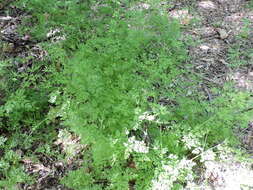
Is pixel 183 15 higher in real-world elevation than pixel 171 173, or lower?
higher

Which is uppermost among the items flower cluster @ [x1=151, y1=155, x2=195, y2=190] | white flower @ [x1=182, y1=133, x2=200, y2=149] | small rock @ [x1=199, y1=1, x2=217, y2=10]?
small rock @ [x1=199, y1=1, x2=217, y2=10]

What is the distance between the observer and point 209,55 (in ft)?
14.5

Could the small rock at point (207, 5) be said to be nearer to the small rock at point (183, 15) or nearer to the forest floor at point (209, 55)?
the forest floor at point (209, 55)

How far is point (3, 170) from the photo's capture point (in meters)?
2.94

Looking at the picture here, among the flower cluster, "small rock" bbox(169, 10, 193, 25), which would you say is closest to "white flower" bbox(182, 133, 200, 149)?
the flower cluster

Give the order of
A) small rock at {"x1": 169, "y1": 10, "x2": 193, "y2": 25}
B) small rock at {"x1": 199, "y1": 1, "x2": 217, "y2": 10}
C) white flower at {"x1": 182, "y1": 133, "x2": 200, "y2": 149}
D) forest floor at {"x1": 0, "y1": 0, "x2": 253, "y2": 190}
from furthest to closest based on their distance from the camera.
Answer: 1. small rock at {"x1": 199, "y1": 1, "x2": 217, "y2": 10}
2. small rock at {"x1": 169, "y1": 10, "x2": 193, "y2": 25}
3. forest floor at {"x1": 0, "y1": 0, "x2": 253, "y2": 190}
4. white flower at {"x1": 182, "y1": 133, "x2": 200, "y2": 149}

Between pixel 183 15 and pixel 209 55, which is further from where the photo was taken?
pixel 183 15

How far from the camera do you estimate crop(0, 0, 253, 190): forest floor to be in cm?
279

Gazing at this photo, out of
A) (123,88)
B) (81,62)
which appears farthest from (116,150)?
(81,62)

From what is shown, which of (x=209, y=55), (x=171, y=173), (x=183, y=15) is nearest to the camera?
(x=171, y=173)

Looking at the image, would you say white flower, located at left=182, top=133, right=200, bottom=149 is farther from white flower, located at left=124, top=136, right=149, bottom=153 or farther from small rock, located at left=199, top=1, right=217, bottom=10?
small rock, located at left=199, top=1, right=217, bottom=10

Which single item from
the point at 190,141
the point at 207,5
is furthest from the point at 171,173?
the point at 207,5

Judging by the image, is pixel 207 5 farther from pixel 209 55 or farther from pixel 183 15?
pixel 209 55

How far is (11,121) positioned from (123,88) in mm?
1608
